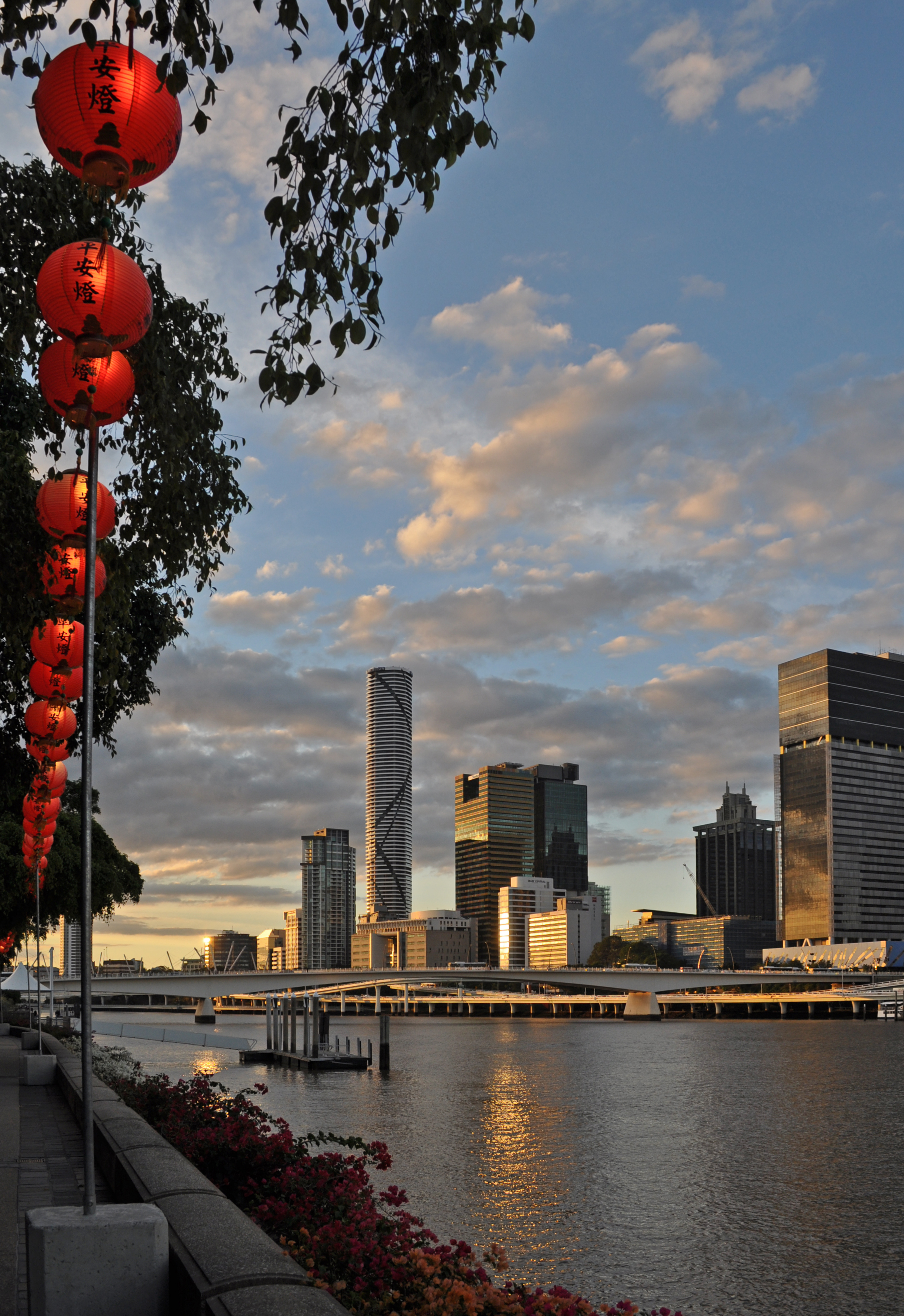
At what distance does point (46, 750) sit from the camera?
1630cm

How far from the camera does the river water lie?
22578mm

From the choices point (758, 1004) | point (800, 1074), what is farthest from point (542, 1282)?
point (758, 1004)

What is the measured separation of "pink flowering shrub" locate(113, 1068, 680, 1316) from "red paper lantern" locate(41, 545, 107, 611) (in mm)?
5872

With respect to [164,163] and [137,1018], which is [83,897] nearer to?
[164,163]

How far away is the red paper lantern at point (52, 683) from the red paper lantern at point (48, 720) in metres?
1.32

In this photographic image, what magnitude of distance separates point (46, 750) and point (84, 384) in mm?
8790

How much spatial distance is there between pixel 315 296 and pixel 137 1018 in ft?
591

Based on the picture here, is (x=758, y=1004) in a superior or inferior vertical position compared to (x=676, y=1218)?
inferior

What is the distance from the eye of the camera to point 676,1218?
2730 centimetres

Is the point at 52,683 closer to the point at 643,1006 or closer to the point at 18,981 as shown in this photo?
the point at 18,981

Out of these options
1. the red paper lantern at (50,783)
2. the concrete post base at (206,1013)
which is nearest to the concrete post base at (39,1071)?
the red paper lantern at (50,783)

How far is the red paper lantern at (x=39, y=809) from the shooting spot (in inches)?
851

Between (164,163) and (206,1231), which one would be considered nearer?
(206,1231)

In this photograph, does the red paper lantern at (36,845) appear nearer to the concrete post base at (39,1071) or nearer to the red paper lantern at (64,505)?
the concrete post base at (39,1071)
